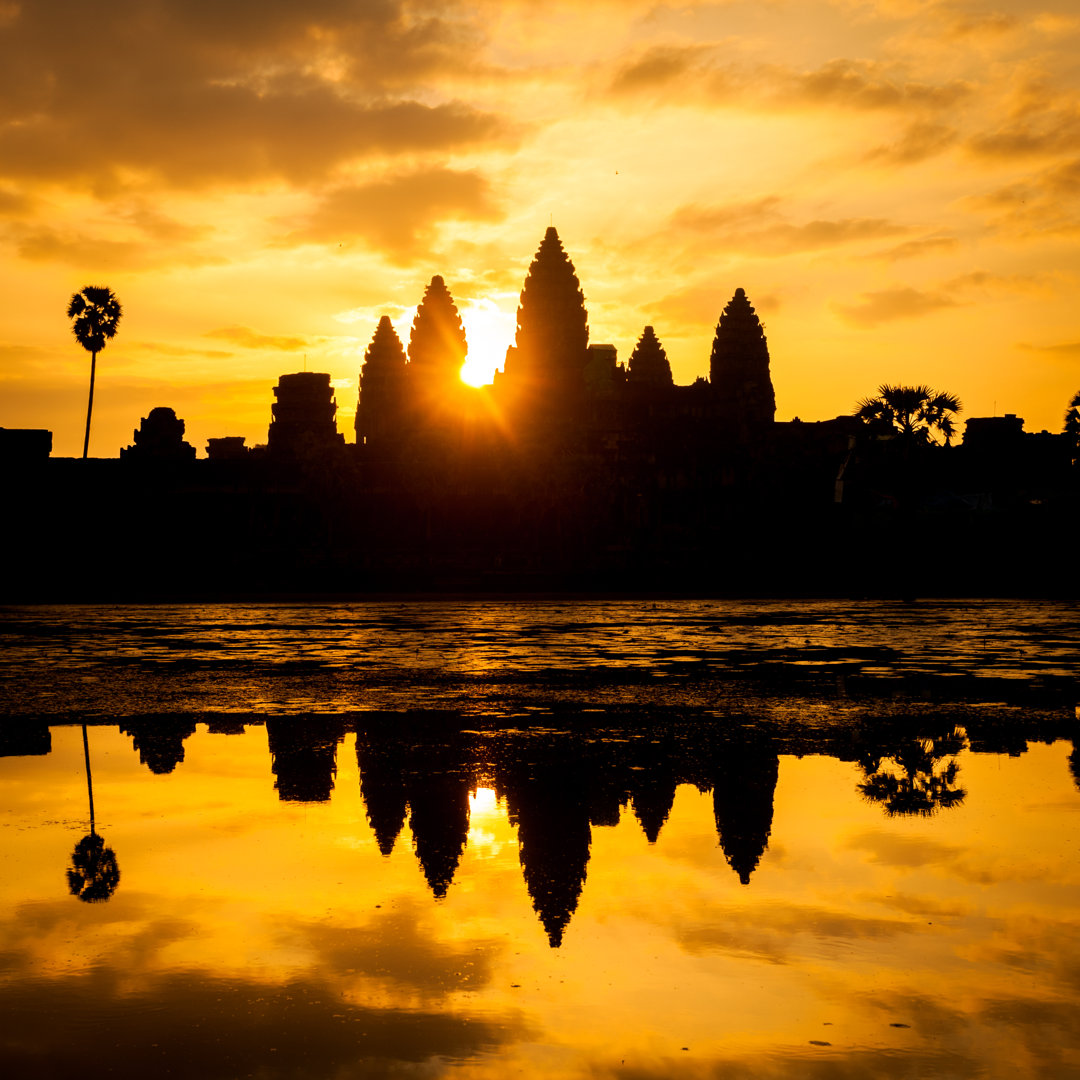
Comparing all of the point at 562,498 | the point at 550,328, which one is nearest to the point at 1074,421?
the point at 562,498

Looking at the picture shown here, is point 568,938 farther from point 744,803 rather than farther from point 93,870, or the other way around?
point 744,803

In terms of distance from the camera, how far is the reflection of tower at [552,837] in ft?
19.7

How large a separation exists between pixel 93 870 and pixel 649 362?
367 feet

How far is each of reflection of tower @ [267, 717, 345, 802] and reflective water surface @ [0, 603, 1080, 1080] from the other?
0.13 ft

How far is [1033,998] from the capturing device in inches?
184

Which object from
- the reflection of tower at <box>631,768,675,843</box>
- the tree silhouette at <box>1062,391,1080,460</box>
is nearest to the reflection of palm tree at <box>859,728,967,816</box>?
the reflection of tower at <box>631,768,675,843</box>

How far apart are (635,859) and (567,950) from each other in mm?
1607

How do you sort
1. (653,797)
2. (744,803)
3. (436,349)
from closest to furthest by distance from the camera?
(744,803) → (653,797) → (436,349)

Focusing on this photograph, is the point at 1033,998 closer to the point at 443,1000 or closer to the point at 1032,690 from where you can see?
the point at 443,1000

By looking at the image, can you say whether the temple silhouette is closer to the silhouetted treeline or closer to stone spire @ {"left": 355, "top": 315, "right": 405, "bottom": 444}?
stone spire @ {"left": 355, "top": 315, "right": 405, "bottom": 444}

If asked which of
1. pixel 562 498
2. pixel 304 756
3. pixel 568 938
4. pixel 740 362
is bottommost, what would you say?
pixel 568 938

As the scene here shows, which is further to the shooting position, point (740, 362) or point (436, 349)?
point (436, 349)

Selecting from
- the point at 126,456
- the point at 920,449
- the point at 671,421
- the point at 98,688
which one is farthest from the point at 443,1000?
the point at 671,421

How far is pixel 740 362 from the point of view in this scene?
101 meters
